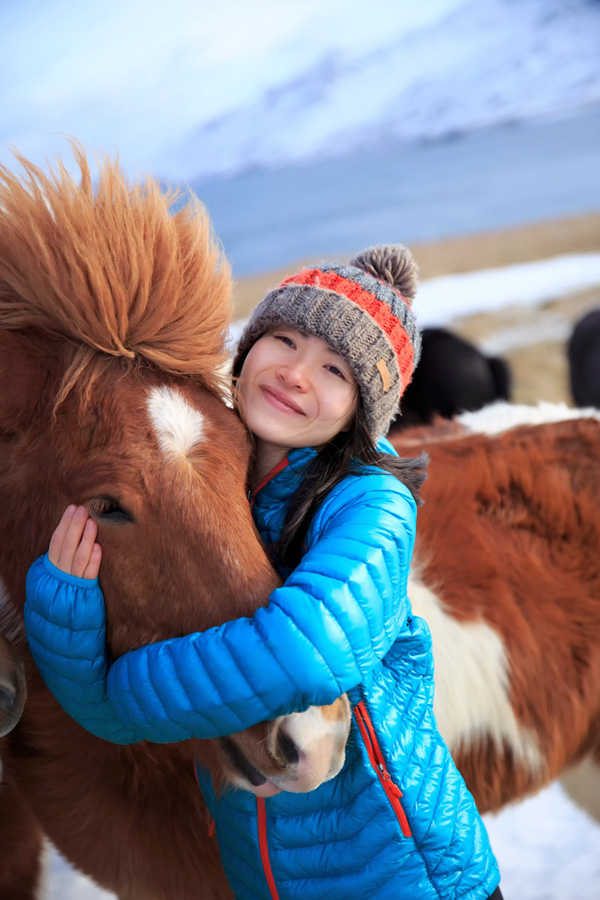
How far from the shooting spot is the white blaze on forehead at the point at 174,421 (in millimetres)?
871

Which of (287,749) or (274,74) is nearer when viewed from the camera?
Answer: (287,749)

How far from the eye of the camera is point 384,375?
1.10m

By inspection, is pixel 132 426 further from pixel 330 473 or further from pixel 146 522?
pixel 330 473

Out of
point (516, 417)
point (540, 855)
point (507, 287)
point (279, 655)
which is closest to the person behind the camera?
point (279, 655)

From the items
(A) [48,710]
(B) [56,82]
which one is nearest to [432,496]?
(A) [48,710]

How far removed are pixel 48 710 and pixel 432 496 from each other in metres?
0.96

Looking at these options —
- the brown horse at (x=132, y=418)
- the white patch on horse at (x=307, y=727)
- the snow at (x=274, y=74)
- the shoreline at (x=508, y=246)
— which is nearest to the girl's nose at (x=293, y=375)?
the brown horse at (x=132, y=418)

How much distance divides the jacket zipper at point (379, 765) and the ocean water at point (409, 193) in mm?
5072

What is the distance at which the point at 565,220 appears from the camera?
7.26 m

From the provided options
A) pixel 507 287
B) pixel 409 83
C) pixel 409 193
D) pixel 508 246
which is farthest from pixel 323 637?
pixel 508 246

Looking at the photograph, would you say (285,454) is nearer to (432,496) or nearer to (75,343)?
(75,343)

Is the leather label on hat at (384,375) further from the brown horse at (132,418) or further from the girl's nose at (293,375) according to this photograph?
the brown horse at (132,418)

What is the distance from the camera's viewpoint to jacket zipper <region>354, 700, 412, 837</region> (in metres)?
1.00

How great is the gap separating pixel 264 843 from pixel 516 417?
139cm
